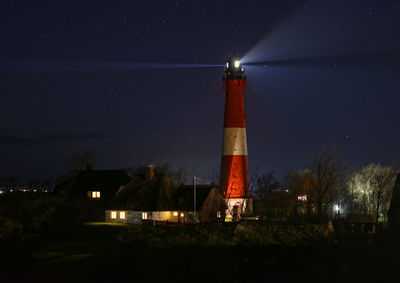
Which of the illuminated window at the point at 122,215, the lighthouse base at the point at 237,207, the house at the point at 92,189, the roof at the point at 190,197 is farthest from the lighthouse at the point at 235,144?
the house at the point at 92,189

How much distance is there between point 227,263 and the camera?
38312 mm

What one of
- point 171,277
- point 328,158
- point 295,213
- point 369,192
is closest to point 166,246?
point 171,277

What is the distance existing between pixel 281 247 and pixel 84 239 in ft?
59.5

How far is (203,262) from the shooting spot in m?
38.7

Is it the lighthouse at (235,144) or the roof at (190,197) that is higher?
the lighthouse at (235,144)

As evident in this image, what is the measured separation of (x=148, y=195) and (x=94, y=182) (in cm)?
1106

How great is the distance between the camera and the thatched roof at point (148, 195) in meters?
62.5

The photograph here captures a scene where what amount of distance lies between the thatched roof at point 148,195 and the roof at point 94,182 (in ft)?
12.5

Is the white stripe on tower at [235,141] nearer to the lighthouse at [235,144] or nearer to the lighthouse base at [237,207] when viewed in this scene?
the lighthouse at [235,144]

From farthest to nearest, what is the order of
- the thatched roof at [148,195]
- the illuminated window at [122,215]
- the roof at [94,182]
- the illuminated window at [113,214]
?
the roof at [94,182] < the illuminated window at [113,214] < the illuminated window at [122,215] < the thatched roof at [148,195]

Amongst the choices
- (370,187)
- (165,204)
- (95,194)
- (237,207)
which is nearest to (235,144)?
(237,207)

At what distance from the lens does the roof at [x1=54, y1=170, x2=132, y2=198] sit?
7081 centimetres

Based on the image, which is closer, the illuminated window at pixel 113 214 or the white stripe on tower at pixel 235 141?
the white stripe on tower at pixel 235 141

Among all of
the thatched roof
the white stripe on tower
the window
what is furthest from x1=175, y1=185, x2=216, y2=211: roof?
the window
